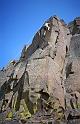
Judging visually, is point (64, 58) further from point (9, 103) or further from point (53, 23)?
point (9, 103)

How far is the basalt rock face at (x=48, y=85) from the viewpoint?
42.6 metres

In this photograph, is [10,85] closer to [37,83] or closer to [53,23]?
[37,83]

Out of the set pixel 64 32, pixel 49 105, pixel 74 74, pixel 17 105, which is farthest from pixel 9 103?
pixel 64 32

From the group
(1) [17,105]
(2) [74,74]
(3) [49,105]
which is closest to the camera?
(3) [49,105]

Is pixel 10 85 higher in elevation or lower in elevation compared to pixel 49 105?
higher

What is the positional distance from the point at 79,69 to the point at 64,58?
6972mm

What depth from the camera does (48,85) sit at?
4650cm

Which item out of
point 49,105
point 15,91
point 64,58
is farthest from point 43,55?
point 49,105

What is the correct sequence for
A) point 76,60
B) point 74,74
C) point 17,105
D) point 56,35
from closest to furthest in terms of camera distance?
1. point 17,105
2. point 74,74
3. point 76,60
4. point 56,35

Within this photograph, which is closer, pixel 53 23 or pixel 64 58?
pixel 64 58

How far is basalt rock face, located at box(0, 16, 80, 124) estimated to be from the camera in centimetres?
4262

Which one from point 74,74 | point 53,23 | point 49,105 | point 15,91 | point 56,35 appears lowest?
point 49,105

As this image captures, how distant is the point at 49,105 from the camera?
4322 centimetres

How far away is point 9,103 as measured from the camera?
49250mm
